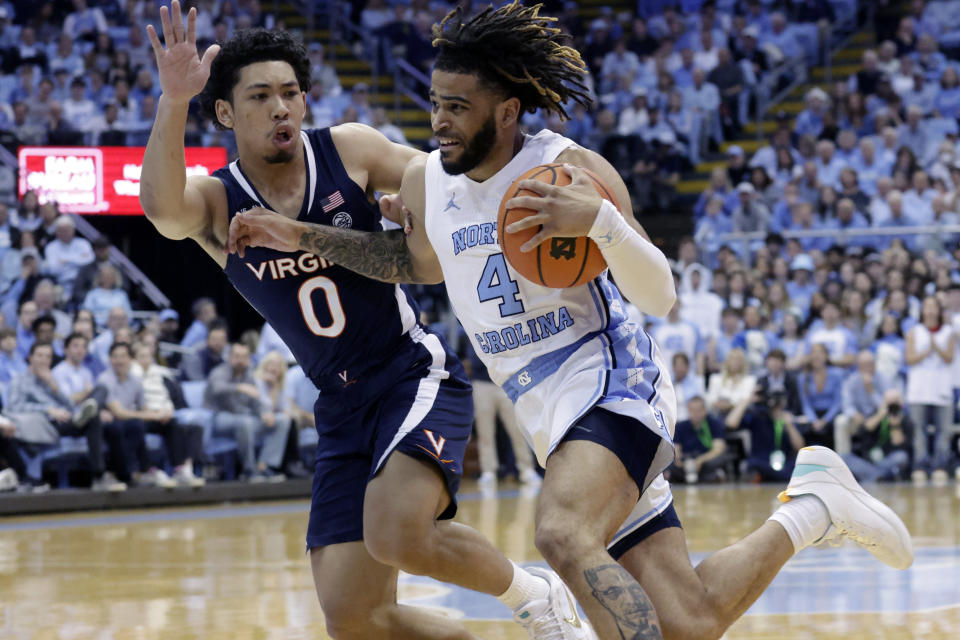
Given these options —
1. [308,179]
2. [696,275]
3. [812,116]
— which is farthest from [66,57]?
[308,179]

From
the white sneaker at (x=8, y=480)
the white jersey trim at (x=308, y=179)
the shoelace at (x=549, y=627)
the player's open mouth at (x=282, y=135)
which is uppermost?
the player's open mouth at (x=282, y=135)

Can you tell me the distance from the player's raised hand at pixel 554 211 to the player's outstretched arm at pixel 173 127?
4.03 ft

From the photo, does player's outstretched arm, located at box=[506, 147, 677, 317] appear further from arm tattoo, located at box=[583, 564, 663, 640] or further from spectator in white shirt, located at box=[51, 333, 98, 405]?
spectator in white shirt, located at box=[51, 333, 98, 405]

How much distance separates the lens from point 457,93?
13.3 ft

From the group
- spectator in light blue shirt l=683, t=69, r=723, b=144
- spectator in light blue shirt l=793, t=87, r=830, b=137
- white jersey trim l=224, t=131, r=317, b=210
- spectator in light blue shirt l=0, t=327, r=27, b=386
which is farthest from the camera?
spectator in light blue shirt l=683, t=69, r=723, b=144

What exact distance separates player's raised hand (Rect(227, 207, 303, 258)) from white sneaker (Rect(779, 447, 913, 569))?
2.00 metres

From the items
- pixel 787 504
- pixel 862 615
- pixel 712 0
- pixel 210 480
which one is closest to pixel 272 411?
pixel 210 480

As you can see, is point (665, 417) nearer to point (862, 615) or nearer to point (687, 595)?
point (687, 595)

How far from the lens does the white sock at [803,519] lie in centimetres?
443

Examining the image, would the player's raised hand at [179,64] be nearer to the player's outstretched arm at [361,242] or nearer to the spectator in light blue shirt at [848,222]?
the player's outstretched arm at [361,242]

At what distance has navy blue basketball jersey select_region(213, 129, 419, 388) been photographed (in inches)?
176

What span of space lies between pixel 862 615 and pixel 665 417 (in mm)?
2276

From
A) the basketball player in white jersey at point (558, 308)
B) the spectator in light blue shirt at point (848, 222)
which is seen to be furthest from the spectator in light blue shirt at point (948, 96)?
the basketball player in white jersey at point (558, 308)

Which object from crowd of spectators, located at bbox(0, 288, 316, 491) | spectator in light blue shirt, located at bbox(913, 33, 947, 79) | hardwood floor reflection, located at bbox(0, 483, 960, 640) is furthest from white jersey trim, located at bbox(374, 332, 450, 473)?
spectator in light blue shirt, located at bbox(913, 33, 947, 79)
